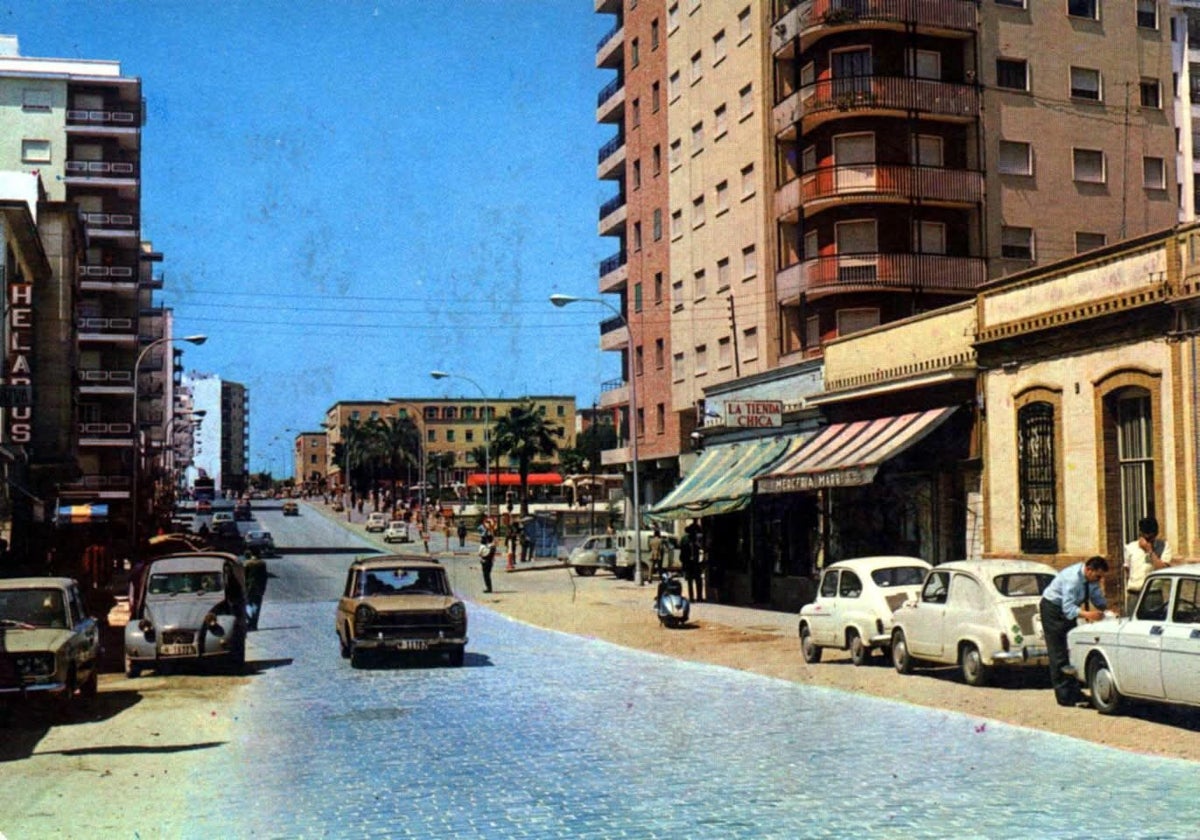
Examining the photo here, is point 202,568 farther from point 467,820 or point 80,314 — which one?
point 80,314

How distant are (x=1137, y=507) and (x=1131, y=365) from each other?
2.27 m

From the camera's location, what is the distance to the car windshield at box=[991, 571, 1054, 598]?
17297 mm

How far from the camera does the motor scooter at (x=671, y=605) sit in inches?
1120

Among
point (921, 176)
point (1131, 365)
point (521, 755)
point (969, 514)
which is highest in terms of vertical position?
point (921, 176)

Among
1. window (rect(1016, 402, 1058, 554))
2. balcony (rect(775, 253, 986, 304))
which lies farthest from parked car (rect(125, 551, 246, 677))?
balcony (rect(775, 253, 986, 304))

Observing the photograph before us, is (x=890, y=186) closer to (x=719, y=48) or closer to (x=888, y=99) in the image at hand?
(x=888, y=99)

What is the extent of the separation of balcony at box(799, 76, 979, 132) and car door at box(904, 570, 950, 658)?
29.2 meters

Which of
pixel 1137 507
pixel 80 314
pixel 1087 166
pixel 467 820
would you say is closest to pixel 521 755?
pixel 467 820

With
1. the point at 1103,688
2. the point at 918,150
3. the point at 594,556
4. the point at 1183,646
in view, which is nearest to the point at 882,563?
the point at 1103,688

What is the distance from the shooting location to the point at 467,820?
9.12 m

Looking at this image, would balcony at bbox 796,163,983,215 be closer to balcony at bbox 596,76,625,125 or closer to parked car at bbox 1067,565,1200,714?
balcony at bbox 596,76,625,125

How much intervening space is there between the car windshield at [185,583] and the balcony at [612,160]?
4508cm

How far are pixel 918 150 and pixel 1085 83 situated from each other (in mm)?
6733

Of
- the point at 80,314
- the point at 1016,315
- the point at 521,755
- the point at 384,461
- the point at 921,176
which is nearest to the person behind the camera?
the point at 521,755
